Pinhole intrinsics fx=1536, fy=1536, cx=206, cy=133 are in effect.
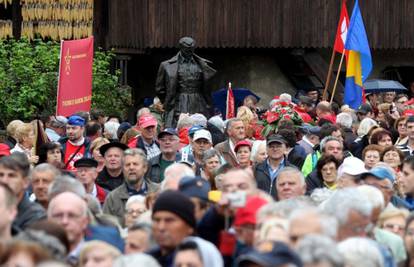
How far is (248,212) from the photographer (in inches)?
401

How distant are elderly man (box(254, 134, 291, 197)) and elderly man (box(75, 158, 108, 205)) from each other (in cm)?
200

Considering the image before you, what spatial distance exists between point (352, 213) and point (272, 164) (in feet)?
21.9

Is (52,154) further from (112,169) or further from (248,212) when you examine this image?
(248,212)

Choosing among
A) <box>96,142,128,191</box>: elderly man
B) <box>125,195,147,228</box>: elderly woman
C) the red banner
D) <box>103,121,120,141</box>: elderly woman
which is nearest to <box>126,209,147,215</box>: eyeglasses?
<box>125,195,147,228</box>: elderly woman

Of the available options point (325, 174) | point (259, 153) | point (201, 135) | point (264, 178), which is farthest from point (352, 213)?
point (201, 135)

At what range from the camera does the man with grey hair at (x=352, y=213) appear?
1054 cm

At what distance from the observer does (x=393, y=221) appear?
12148 millimetres

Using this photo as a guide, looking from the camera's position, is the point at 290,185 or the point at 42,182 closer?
the point at 290,185

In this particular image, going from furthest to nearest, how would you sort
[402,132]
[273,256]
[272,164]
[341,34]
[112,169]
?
[341,34] → [402,132] → [272,164] → [112,169] → [273,256]

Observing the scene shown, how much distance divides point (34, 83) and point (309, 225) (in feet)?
61.7

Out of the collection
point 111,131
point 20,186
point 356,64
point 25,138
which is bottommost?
point 111,131

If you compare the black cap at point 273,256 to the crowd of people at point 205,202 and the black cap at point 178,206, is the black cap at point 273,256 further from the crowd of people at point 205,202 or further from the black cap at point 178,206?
the black cap at point 178,206

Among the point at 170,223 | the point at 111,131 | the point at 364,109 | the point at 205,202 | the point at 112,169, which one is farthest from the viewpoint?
the point at 364,109

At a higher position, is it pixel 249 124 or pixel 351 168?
pixel 351 168
